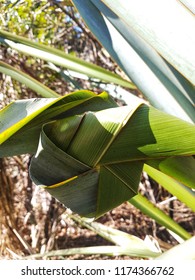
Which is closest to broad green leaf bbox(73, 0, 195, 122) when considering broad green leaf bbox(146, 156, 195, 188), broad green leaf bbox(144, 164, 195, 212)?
broad green leaf bbox(144, 164, 195, 212)

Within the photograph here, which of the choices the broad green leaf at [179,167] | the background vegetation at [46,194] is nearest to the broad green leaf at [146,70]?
the broad green leaf at [179,167]

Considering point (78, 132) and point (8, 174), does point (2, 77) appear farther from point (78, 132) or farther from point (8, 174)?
point (78, 132)

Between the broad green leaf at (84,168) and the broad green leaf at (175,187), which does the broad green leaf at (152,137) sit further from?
the broad green leaf at (175,187)

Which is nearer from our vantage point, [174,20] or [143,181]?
[174,20]

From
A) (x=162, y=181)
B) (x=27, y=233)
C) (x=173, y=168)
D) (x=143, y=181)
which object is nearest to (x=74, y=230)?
(x=27, y=233)

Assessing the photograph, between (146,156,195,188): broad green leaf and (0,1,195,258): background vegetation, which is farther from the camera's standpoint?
(0,1,195,258): background vegetation

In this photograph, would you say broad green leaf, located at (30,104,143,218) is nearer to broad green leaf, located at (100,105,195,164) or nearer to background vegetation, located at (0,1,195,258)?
broad green leaf, located at (100,105,195,164)

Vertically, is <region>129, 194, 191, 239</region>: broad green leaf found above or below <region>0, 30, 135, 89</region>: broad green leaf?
below

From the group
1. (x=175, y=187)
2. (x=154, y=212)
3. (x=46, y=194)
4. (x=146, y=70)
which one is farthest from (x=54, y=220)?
(x=146, y=70)

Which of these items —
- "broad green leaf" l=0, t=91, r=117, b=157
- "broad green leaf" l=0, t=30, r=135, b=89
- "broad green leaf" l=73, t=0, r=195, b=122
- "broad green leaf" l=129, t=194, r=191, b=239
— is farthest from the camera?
"broad green leaf" l=0, t=30, r=135, b=89
